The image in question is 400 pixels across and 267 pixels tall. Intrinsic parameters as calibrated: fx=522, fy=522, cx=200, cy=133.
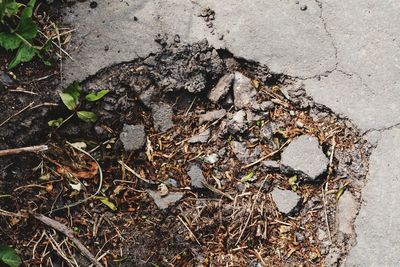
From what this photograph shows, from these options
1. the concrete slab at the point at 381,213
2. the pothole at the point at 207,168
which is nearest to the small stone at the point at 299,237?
the pothole at the point at 207,168

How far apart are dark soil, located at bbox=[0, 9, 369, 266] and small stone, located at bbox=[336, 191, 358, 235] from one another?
32 millimetres

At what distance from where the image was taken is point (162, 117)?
2.66 meters

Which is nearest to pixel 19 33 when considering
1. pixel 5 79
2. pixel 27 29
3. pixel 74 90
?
pixel 27 29

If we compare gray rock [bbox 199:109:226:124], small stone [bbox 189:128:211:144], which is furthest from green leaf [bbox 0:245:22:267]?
gray rock [bbox 199:109:226:124]

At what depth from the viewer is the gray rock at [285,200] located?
256 centimetres

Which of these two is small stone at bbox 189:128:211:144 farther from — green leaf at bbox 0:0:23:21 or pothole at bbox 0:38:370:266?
green leaf at bbox 0:0:23:21

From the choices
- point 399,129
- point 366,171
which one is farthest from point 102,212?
point 399,129

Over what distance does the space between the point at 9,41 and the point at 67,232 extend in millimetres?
978

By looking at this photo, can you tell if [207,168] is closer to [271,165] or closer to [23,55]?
[271,165]

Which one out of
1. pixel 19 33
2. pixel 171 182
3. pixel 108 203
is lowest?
pixel 108 203

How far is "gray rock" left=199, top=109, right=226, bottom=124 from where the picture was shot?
8.80 ft

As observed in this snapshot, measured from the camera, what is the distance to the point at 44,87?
260 cm

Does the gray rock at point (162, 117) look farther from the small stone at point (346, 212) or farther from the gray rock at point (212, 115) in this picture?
the small stone at point (346, 212)

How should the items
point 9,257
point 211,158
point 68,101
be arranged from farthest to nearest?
1. point 211,158
2. point 68,101
3. point 9,257
